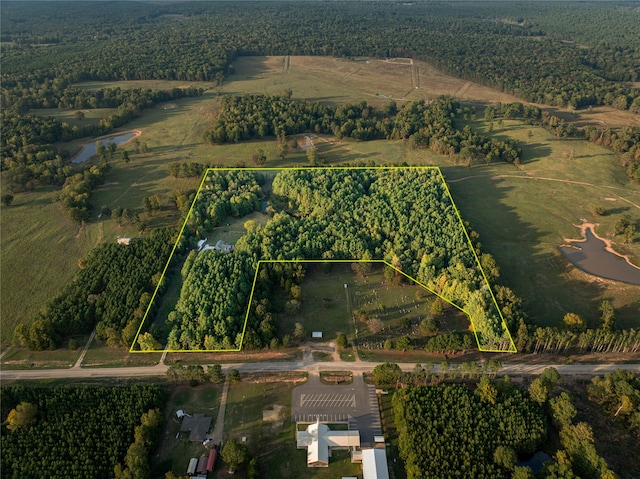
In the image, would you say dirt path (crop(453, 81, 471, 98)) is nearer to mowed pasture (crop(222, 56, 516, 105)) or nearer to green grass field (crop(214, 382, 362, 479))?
mowed pasture (crop(222, 56, 516, 105))

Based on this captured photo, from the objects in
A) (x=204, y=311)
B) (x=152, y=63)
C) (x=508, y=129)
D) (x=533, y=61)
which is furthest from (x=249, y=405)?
(x=533, y=61)

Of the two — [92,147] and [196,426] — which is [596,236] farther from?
[92,147]

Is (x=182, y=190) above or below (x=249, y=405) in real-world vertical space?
above

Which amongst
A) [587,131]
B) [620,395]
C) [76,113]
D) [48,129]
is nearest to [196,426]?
[620,395]

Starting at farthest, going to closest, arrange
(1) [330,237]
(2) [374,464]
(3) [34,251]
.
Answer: (3) [34,251]
(1) [330,237]
(2) [374,464]

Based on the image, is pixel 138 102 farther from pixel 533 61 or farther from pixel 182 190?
pixel 533 61

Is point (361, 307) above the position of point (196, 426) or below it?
Result: above

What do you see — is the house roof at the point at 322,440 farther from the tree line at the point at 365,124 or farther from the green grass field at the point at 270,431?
the tree line at the point at 365,124
